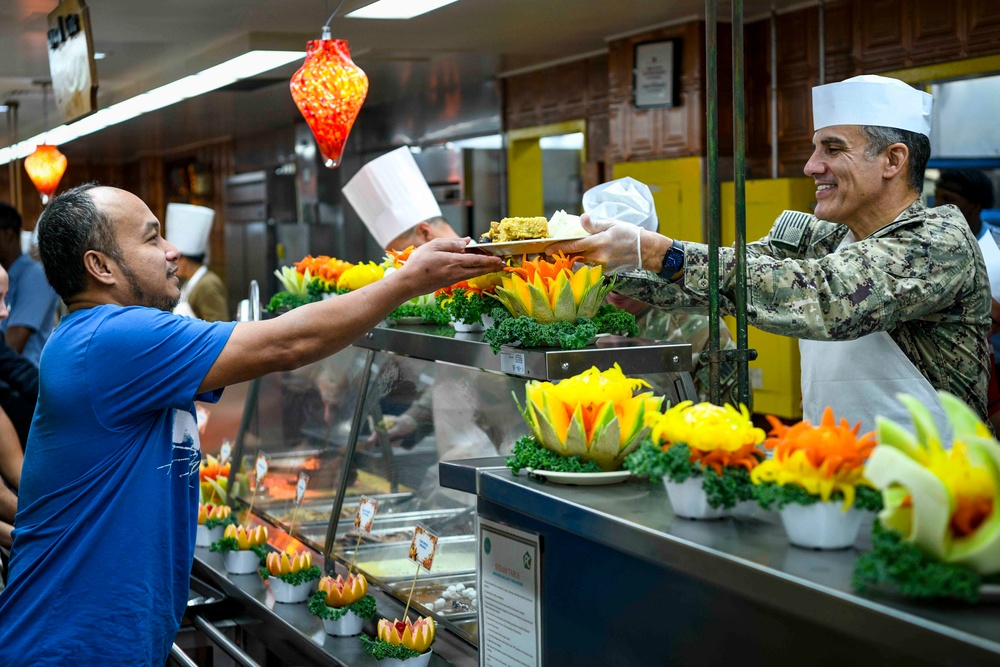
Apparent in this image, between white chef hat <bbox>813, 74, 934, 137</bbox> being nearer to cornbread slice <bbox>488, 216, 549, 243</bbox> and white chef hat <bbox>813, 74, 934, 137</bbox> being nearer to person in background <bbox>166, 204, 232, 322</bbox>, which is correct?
cornbread slice <bbox>488, 216, 549, 243</bbox>

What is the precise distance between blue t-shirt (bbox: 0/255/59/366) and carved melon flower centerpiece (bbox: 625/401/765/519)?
5320mm

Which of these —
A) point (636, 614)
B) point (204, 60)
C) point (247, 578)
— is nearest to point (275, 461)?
point (247, 578)

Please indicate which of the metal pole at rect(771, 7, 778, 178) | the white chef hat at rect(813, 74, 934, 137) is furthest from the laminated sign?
the metal pole at rect(771, 7, 778, 178)

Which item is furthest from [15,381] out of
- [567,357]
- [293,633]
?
[567,357]

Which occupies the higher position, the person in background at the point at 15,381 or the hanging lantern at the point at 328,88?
the hanging lantern at the point at 328,88

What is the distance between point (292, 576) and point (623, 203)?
1.37m

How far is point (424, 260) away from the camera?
2.05 metres

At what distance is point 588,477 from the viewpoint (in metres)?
1.64

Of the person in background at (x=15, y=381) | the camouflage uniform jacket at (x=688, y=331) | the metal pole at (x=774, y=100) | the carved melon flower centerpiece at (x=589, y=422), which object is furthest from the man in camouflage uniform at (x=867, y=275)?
the metal pole at (x=774, y=100)

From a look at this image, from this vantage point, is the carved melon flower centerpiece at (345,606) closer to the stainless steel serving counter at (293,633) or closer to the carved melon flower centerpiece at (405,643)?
the stainless steel serving counter at (293,633)

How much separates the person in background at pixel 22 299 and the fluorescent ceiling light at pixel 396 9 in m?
2.35

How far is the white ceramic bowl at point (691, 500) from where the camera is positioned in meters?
1.40

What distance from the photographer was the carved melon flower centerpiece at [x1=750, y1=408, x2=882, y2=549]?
1.23m

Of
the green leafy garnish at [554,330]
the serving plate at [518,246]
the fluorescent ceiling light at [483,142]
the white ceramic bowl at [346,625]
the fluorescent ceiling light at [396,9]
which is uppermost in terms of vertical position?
the fluorescent ceiling light at [396,9]
